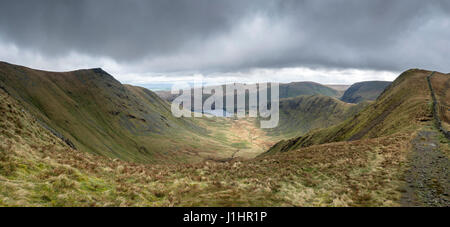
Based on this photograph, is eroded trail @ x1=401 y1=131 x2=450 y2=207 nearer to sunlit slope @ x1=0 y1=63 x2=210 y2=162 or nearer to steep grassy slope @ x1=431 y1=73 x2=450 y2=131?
steep grassy slope @ x1=431 y1=73 x2=450 y2=131

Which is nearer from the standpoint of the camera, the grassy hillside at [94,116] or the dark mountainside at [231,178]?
the dark mountainside at [231,178]

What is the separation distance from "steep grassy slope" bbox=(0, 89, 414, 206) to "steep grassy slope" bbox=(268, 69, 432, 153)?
25721 mm

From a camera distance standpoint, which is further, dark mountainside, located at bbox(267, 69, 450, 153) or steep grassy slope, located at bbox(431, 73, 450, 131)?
dark mountainside, located at bbox(267, 69, 450, 153)

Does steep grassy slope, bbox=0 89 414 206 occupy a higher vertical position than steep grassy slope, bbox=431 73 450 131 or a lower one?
lower

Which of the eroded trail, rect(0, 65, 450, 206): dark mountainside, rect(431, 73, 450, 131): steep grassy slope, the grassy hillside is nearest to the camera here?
rect(0, 65, 450, 206): dark mountainside

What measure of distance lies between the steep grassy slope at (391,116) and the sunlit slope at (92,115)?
3311 inches

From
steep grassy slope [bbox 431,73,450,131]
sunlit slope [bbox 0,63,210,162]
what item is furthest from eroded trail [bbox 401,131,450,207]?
sunlit slope [bbox 0,63,210,162]

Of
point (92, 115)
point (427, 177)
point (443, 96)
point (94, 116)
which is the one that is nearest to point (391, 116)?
point (443, 96)

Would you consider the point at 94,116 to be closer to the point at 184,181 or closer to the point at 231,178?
the point at 184,181

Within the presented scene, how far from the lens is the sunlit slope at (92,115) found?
303ft

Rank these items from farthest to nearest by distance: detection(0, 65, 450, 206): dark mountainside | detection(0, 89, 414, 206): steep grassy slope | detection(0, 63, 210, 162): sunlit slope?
detection(0, 63, 210, 162): sunlit slope, detection(0, 65, 450, 206): dark mountainside, detection(0, 89, 414, 206): steep grassy slope

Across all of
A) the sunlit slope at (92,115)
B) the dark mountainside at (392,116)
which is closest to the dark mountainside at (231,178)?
the dark mountainside at (392,116)

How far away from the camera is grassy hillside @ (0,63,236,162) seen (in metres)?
92.9

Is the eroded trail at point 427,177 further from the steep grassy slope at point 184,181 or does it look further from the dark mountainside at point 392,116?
the dark mountainside at point 392,116
